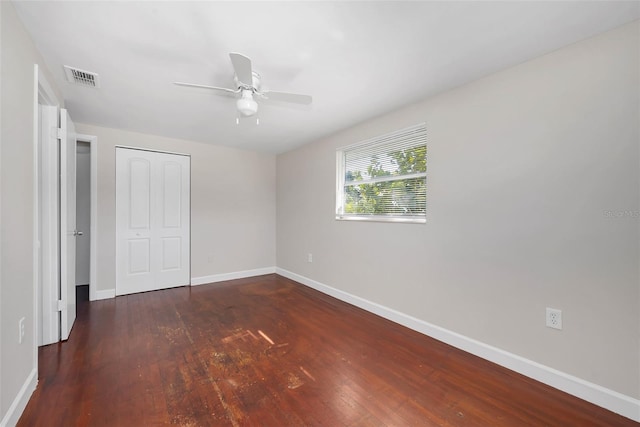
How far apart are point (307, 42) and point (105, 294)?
13.5 feet

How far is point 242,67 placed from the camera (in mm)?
1619

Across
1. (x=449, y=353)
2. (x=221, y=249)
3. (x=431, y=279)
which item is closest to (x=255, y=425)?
(x=449, y=353)

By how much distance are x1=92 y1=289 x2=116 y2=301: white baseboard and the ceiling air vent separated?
8.86ft

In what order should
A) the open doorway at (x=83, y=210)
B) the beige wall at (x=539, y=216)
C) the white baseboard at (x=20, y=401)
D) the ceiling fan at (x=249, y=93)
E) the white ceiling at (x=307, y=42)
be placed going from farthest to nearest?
the open doorway at (x=83, y=210) → the ceiling fan at (x=249, y=93) → the beige wall at (x=539, y=216) → the white ceiling at (x=307, y=42) → the white baseboard at (x=20, y=401)

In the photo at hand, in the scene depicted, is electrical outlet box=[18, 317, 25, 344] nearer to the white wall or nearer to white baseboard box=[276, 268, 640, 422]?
the white wall

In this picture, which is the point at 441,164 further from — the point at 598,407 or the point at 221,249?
the point at 221,249

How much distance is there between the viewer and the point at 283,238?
16.3 ft

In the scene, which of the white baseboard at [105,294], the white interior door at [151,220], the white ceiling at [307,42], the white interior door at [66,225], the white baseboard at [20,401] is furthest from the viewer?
the white interior door at [151,220]

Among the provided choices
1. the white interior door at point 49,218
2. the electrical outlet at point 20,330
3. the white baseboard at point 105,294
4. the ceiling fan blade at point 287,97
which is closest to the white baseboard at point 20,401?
the electrical outlet at point 20,330

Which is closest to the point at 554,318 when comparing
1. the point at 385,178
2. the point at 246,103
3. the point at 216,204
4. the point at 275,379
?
the point at 385,178

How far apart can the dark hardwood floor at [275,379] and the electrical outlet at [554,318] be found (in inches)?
17.0

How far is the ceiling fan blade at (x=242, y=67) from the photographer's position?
4.91 feet

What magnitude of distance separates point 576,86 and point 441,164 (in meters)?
1.02

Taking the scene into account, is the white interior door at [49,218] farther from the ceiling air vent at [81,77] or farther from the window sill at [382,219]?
the window sill at [382,219]
